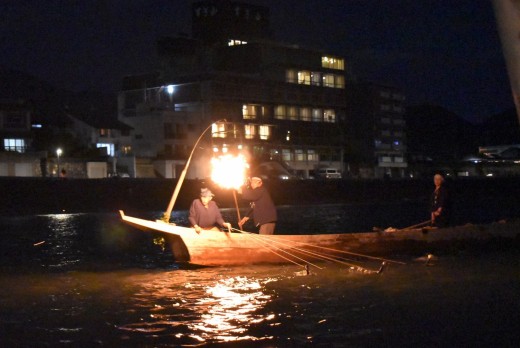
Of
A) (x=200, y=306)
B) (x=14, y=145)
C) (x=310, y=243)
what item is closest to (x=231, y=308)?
(x=200, y=306)

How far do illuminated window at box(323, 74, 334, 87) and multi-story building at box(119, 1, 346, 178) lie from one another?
0.12 meters

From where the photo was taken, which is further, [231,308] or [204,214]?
[204,214]

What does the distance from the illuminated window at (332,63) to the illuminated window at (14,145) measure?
123ft

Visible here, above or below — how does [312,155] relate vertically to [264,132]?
below

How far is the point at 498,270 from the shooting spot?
20.0m

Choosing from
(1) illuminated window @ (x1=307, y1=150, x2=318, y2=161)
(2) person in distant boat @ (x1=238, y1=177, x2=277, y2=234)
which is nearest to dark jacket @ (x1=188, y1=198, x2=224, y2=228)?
(2) person in distant boat @ (x1=238, y1=177, x2=277, y2=234)

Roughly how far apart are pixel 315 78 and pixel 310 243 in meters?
67.2

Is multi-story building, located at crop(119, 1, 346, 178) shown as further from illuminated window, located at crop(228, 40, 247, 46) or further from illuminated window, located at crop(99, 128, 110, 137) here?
illuminated window, located at crop(99, 128, 110, 137)

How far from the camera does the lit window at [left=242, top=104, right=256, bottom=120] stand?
78.9 meters

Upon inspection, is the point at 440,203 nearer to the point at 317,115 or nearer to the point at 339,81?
the point at 317,115

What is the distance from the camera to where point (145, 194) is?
5534 cm

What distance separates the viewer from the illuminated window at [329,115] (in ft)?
286

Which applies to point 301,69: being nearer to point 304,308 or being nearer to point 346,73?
point 346,73

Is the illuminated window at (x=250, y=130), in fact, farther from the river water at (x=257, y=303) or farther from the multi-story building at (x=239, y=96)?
the river water at (x=257, y=303)
